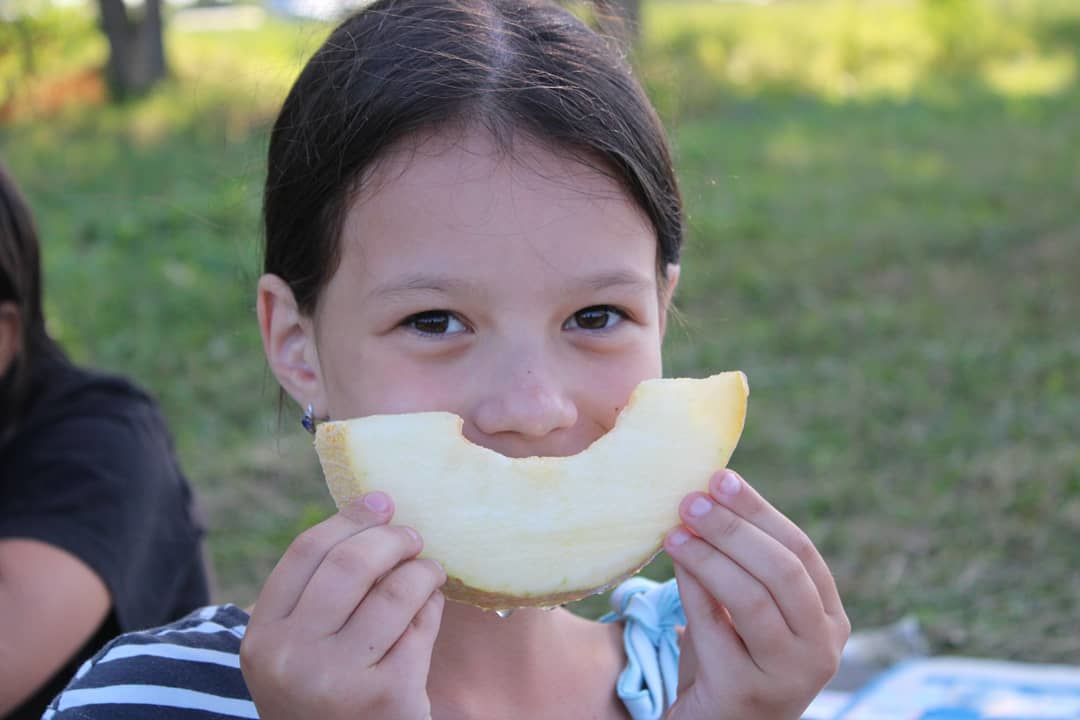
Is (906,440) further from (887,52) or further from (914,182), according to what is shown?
(887,52)

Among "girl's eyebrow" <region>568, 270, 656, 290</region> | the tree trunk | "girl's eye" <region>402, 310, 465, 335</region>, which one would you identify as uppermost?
"girl's eyebrow" <region>568, 270, 656, 290</region>

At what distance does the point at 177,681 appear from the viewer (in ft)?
5.43

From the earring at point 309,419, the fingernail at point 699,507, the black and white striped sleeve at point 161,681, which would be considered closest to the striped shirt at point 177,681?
the black and white striped sleeve at point 161,681

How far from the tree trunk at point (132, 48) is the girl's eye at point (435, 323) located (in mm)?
9741

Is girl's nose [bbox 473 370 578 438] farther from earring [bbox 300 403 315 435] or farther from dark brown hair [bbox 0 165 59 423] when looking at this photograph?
dark brown hair [bbox 0 165 59 423]

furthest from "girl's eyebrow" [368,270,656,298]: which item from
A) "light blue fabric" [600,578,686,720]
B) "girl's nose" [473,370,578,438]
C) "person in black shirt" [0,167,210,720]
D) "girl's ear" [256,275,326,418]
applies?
"person in black shirt" [0,167,210,720]

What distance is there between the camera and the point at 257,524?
13.0ft

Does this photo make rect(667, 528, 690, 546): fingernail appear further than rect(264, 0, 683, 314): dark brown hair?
No

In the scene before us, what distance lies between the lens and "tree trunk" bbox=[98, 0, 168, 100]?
34.9 feet

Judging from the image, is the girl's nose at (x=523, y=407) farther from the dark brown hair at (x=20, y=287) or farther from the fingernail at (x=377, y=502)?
the dark brown hair at (x=20, y=287)

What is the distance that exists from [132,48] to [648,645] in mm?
9986

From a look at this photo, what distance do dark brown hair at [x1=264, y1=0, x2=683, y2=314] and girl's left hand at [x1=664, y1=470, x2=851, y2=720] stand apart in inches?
18.3

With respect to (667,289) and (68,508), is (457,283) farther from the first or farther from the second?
(68,508)

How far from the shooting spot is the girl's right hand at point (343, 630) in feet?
4.26
